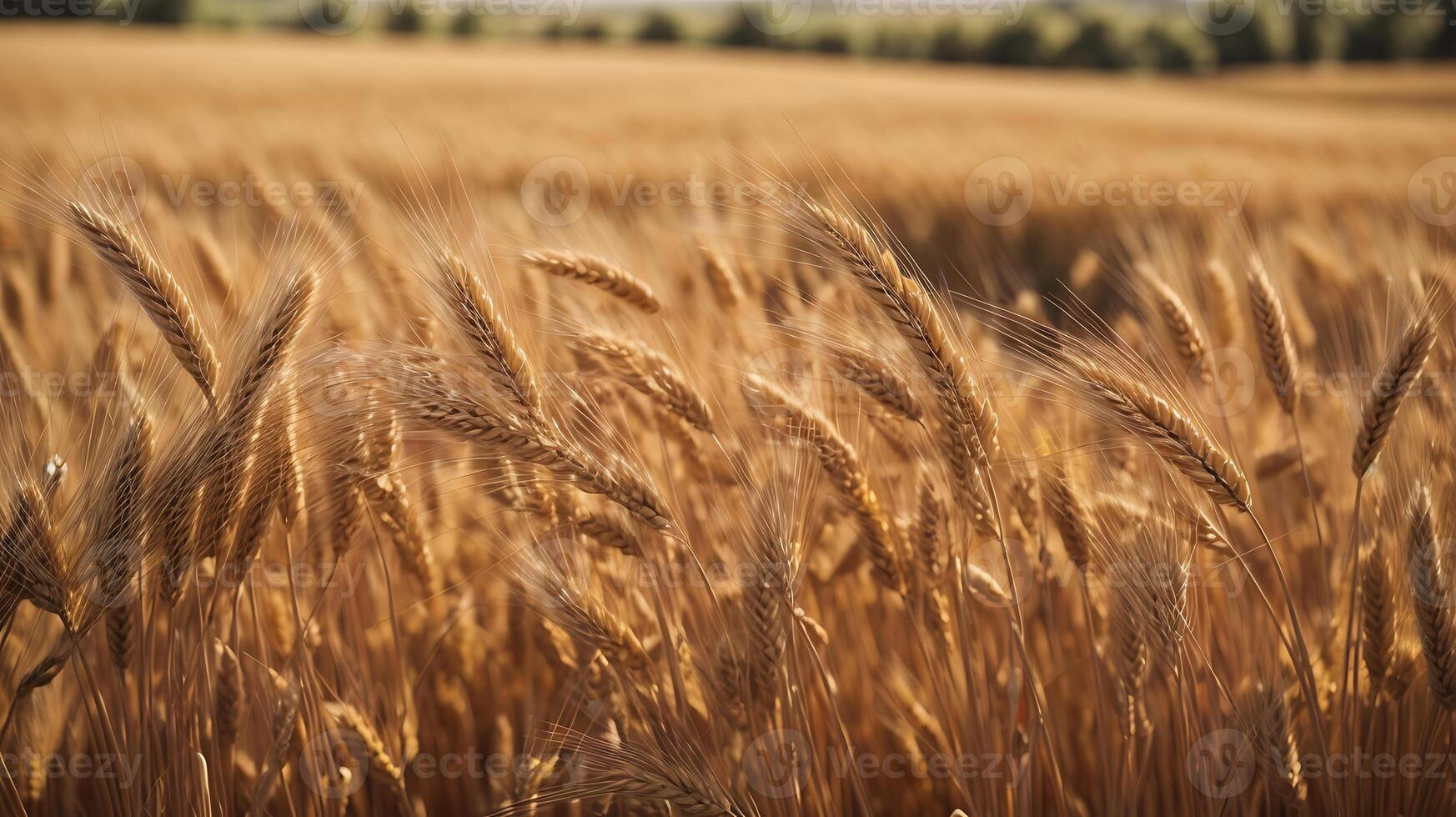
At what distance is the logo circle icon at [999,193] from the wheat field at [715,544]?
5092 millimetres

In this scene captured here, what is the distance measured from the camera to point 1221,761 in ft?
3.79

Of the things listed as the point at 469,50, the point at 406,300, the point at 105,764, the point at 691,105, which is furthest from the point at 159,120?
the point at 469,50

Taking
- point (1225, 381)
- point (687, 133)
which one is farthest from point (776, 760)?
point (687, 133)

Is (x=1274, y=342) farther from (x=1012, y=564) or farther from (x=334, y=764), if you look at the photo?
(x=334, y=764)

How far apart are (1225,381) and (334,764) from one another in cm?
176

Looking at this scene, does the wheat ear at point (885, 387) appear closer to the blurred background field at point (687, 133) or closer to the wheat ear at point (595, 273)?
the blurred background field at point (687, 133)

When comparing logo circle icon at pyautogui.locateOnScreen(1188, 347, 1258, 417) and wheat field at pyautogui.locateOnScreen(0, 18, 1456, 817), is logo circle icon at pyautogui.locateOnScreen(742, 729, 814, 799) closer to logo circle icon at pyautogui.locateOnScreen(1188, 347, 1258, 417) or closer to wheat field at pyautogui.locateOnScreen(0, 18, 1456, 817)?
wheat field at pyautogui.locateOnScreen(0, 18, 1456, 817)

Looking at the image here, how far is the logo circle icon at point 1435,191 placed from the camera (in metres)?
5.56

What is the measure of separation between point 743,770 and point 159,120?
38.4ft

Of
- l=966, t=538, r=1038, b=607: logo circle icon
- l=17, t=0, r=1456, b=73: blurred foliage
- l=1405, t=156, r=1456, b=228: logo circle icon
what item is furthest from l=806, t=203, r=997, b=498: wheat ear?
l=17, t=0, r=1456, b=73: blurred foliage

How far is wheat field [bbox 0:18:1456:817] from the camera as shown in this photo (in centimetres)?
103

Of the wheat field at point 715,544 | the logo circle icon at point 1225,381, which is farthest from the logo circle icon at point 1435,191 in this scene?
the wheat field at point 715,544

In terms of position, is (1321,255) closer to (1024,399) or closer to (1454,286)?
(1454,286)

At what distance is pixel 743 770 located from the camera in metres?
1.07
